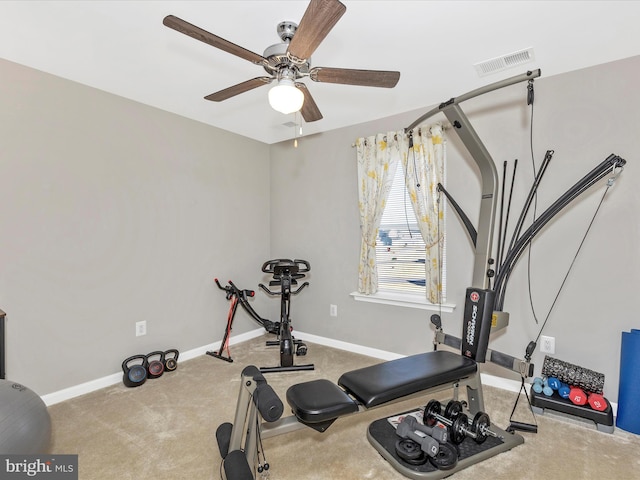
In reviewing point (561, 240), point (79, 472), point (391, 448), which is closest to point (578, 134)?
point (561, 240)

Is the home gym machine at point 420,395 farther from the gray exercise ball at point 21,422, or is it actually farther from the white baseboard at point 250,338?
the gray exercise ball at point 21,422

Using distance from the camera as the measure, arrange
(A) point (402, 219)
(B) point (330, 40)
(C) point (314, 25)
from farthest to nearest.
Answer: (A) point (402, 219)
(B) point (330, 40)
(C) point (314, 25)

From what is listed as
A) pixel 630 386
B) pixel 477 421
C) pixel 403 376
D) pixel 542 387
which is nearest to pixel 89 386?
pixel 403 376

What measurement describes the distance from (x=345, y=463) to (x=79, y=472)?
141cm

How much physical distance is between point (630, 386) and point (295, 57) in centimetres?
284

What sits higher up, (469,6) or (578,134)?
(469,6)

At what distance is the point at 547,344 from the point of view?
264 centimetres

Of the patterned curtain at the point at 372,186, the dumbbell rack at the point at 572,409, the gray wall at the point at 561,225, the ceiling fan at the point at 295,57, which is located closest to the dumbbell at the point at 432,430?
the dumbbell rack at the point at 572,409

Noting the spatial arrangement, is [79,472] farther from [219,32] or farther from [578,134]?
[578,134]

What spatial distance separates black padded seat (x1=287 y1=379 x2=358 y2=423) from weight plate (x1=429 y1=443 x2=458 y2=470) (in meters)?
0.57

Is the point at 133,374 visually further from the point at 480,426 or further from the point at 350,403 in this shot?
the point at 480,426

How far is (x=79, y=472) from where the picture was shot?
1808mm

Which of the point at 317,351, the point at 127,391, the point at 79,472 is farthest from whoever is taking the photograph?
the point at 317,351

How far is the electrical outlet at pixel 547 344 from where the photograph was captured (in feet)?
8.60
